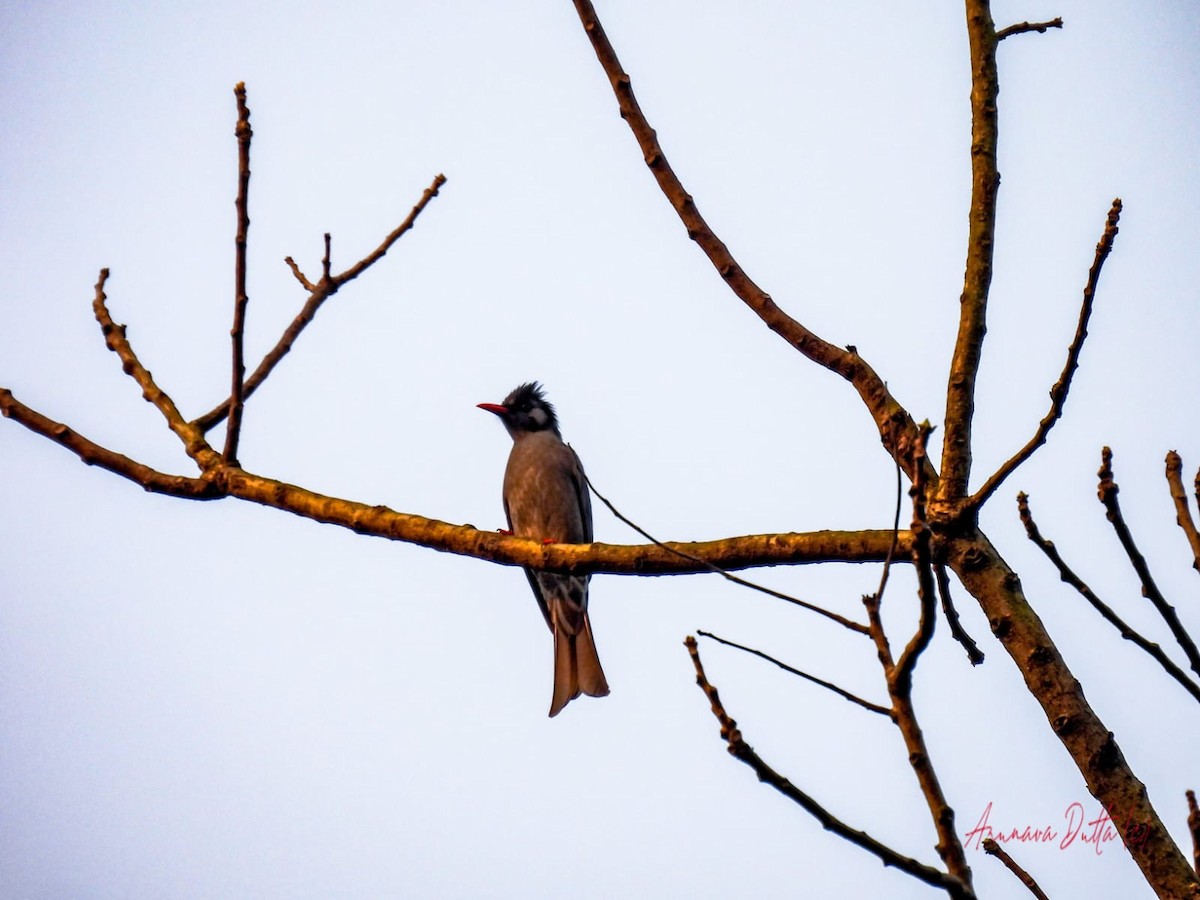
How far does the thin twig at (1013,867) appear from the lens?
218 cm

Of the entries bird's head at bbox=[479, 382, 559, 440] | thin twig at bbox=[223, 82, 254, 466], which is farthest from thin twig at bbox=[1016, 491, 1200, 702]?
bird's head at bbox=[479, 382, 559, 440]

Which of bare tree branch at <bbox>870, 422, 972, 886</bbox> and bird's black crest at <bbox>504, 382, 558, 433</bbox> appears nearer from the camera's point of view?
bare tree branch at <bbox>870, 422, 972, 886</bbox>

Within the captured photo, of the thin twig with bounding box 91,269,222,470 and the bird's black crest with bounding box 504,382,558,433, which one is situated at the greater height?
the bird's black crest with bounding box 504,382,558,433

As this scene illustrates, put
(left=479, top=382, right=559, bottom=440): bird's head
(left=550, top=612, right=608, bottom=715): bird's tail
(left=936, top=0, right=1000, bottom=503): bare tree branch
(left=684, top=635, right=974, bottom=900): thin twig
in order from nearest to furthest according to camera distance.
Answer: (left=684, top=635, right=974, bottom=900): thin twig
(left=936, top=0, right=1000, bottom=503): bare tree branch
(left=550, top=612, right=608, bottom=715): bird's tail
(left=479, top=382, right=559, bottom=440): bird's head

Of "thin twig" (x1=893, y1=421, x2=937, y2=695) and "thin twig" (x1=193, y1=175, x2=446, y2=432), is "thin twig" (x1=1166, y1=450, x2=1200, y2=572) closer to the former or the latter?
"thin twig" (x1=893, y1=421, x2=937, y2=695)

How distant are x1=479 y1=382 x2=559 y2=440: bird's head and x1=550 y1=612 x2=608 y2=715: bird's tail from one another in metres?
2.17

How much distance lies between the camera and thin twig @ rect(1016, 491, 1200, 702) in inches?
77.6

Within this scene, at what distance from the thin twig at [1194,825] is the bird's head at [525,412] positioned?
22.9ft

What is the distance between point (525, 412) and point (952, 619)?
645 centimetres

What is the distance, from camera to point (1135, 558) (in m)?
2.02

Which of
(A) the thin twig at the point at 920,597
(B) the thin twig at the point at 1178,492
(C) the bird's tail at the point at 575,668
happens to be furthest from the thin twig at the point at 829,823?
(C) the bird's tail at the point at 575,668

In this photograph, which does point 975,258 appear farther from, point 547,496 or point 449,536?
point 547,496

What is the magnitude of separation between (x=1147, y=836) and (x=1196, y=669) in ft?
1.09

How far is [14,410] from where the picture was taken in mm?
3135
